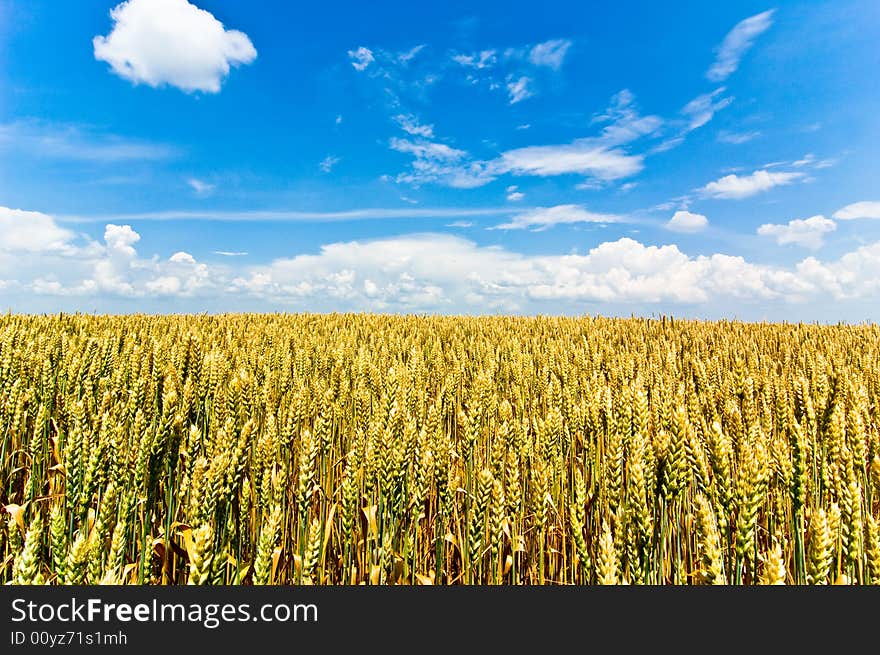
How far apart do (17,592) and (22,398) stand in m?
2.39

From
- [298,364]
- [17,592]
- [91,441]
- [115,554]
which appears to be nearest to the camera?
[17,592]

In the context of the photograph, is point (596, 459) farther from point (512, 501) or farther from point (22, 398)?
point (22, 398)

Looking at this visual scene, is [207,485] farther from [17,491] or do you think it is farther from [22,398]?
[17,491]

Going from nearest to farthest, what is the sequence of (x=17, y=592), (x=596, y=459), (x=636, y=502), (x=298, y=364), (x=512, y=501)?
(x=17, y=592) → (x=636, y=502) → (x=512, y=501) → (x=596, y=459) → (x=298, y=364)

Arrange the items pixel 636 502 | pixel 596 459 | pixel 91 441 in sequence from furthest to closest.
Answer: pixel 596 459 < pixel 91 441 < pixel 636 502

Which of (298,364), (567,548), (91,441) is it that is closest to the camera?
(91,441)

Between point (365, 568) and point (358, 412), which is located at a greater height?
point (358, 412)

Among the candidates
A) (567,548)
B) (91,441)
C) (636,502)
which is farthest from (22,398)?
(636,502)

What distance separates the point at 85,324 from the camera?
8859 mm

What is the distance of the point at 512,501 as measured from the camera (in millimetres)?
1834

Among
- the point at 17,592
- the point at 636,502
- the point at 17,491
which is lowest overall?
the point at 17,491

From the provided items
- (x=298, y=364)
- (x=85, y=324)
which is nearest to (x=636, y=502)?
(x=298, y=364)

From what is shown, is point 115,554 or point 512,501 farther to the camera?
point 512,501

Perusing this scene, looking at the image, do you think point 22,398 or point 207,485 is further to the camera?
point 22,398
